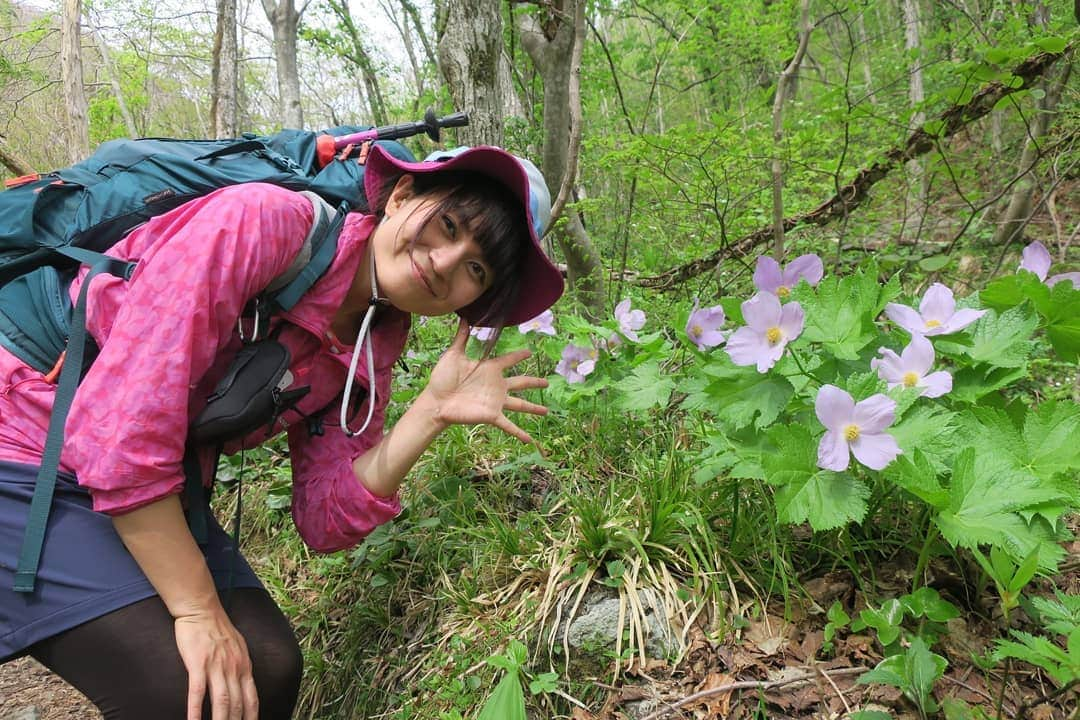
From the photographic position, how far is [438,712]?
1498 mm

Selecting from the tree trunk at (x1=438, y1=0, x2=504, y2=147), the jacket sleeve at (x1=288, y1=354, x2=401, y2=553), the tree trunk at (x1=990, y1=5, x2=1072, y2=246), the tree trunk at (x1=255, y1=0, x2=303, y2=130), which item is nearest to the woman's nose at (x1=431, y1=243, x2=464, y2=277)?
the jacket sleeve at (x1=288, y1=354, x2=401, y2=553)

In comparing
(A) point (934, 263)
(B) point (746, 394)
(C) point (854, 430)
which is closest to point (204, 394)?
(B) point (746, 394)

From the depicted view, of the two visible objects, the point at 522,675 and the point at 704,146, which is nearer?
the point at 522,675

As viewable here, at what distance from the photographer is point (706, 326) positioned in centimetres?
146

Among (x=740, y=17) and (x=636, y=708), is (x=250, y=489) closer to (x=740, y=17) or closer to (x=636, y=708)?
(x=636, y=708)

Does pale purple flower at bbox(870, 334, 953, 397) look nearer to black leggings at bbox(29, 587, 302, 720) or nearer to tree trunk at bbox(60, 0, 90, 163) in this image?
black leggings at bbox(29, 587, 302, 720)

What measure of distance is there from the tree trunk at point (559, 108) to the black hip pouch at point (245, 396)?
1793mm

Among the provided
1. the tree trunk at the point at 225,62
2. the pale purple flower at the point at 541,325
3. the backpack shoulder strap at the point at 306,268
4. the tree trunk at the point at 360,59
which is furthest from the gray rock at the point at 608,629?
the tree trunk at the point at 360,59

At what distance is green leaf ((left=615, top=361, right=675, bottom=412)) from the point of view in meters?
1.62

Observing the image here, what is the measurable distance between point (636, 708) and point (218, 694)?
87 centimetres

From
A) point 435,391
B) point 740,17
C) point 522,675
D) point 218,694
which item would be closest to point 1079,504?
point 522,675

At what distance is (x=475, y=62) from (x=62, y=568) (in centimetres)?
231

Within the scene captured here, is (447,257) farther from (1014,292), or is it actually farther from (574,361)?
(1014,292)

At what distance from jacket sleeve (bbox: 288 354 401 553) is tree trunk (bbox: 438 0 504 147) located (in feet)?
4.86
